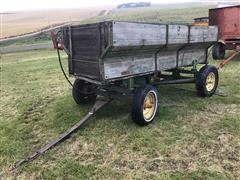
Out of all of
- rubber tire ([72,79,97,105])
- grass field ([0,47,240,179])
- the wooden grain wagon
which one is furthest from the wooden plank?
rubber tire ([72,79,97,105])

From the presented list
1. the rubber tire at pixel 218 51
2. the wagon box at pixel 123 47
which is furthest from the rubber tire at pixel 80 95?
the rubber tire at pixel 218 51

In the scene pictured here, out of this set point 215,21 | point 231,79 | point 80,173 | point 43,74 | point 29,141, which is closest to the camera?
point 80,173

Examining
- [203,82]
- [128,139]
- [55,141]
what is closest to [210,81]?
[203,82]

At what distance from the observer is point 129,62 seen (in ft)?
18.7

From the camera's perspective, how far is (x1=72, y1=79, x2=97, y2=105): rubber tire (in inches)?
273

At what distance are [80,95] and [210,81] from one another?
310 centimetres

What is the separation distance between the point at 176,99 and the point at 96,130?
7.88 ft

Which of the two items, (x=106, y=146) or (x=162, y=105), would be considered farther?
(x=162, y=105)

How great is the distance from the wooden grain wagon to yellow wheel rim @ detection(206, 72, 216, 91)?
0.90 ft

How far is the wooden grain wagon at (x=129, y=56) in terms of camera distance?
525 centimetres

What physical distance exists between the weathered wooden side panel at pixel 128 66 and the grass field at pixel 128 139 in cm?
98

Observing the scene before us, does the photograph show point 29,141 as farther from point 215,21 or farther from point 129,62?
point 215,21

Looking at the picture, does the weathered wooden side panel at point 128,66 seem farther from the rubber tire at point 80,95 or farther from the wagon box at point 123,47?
the rubber tire at point 80,95

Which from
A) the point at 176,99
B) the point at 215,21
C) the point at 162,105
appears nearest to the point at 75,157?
the point at 162,105
